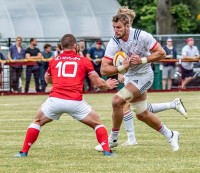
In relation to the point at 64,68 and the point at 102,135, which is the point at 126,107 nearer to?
the point at 102,135

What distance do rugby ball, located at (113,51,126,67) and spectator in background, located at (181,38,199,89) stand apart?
58.1ft

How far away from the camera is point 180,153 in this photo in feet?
38.2

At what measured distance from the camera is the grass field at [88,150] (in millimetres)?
10156

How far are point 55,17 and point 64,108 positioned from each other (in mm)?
35212

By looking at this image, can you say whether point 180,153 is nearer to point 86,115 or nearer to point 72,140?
point 86,115

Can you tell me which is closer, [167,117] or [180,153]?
[180,153]

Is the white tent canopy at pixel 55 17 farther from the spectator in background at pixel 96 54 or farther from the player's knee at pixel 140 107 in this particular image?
the player's knee at pixel 140 107

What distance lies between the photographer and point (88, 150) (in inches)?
477

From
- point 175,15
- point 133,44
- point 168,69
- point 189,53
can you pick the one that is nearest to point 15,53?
point 168,69

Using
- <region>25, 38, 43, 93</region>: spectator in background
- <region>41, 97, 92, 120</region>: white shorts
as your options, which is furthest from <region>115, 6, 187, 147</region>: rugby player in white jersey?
<region>25, 38, 43, 93</region>: spectator in background

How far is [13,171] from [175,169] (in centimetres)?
175

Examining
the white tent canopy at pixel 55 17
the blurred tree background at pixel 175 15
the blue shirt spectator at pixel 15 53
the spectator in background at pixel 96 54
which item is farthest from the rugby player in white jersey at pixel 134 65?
the blurred tree background at pixel 175 15

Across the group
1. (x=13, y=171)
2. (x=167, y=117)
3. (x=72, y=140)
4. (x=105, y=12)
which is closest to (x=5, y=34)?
(x=105, y=12)

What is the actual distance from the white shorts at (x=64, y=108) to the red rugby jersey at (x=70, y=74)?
0.07m
